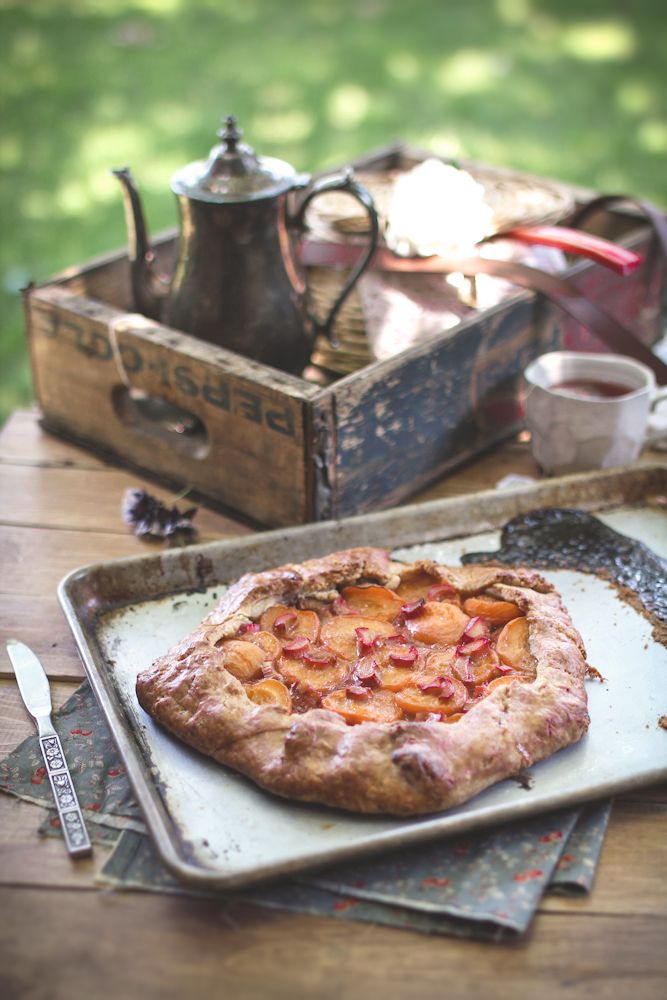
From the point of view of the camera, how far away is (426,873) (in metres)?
1.39

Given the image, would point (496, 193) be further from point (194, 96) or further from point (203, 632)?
point (194, 96)

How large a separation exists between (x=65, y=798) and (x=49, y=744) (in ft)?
0.39

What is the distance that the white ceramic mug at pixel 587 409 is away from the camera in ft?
7.27

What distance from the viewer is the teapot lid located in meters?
2.12

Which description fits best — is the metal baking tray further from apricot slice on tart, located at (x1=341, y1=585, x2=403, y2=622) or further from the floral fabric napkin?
apricot slice on tart, located at (x1=341, y1=585, x2=403, y2=622)

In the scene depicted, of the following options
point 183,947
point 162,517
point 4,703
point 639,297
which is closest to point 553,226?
point 639,297

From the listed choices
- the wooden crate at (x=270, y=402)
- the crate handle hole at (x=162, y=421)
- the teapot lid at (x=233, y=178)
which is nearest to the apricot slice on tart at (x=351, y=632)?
the wooden crate at (x=270, y=402)

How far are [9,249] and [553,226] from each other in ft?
9.38

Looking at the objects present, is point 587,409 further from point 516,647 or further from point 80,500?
point 80,500

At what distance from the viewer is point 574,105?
226 inches

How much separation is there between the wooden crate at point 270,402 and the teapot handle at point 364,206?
0.61 feet

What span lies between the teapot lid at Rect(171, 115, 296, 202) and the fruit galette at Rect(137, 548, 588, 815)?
748mm

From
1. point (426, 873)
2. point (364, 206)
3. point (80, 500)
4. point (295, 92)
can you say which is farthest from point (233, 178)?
point (295, 92)

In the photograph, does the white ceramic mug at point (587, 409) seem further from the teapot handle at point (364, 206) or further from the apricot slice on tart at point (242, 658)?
the apricot slice on tart at point (242, 658)
